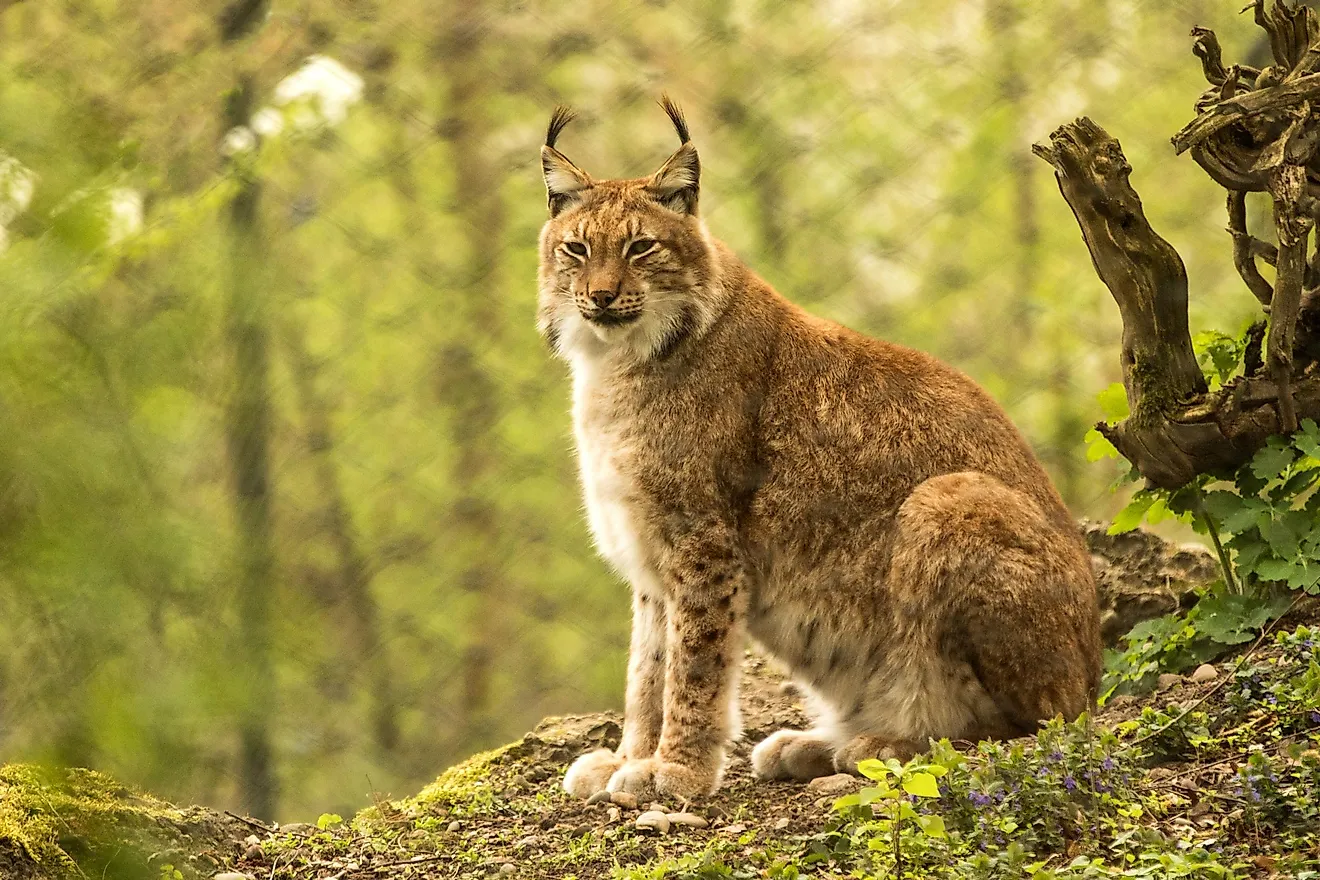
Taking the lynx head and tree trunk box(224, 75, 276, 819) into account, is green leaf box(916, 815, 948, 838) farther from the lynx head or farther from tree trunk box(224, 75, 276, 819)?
the lynx head

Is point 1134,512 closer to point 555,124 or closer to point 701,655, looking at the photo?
point 701,655

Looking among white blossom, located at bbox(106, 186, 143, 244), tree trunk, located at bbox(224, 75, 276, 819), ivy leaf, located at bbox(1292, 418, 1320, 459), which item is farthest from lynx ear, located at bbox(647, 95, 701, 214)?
white blossom, located at bbox(106, 186, 143, 244)

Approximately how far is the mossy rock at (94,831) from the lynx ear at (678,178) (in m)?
2.13

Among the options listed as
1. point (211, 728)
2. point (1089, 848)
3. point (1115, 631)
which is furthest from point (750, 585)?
point (211, 728)

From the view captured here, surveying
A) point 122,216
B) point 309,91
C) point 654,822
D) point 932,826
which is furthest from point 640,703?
point 122,216

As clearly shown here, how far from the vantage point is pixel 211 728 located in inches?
37.0

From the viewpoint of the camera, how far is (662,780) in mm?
3547

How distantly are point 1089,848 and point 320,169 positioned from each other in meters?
3.52

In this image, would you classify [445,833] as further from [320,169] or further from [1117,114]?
[1117,114]

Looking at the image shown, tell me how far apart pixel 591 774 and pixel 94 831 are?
2529 mm

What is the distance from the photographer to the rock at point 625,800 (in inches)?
138

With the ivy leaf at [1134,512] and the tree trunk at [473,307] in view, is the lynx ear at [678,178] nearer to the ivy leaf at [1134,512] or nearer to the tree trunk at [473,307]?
the tree trunk at [473,307]

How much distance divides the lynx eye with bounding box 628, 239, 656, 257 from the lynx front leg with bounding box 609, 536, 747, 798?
878 millimetres

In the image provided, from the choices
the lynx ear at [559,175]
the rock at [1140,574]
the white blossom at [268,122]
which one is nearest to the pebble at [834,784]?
the rock at [1140,574]
